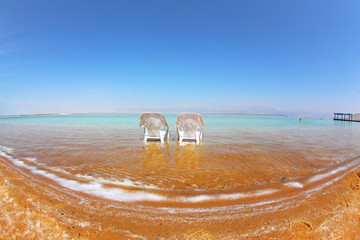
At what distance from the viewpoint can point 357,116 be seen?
124ft

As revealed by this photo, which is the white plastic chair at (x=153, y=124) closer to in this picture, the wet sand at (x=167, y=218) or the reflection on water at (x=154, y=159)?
the reflection on water at (x=154, y=159)

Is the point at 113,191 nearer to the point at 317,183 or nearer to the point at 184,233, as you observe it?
the point at 184,233

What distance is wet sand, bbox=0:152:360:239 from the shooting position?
1.96 m

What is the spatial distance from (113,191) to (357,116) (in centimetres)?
5384

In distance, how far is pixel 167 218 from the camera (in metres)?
2.29

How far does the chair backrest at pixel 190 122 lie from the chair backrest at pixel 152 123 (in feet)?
2.64

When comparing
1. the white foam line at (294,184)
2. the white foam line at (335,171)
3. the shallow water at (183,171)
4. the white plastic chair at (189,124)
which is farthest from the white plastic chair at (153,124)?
the white foam line at (335,171)

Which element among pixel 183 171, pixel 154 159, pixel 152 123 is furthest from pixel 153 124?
pixel 183 171

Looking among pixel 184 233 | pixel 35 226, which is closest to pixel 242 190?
pixel 184 233

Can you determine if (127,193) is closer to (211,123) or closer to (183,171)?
(183,171)

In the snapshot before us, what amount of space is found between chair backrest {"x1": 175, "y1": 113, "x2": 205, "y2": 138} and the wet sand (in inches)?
221

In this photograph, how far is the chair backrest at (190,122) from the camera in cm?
833

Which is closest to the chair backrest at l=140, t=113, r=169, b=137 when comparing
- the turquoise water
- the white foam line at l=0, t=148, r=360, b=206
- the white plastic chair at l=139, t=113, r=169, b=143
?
the white plastic chair at l=139, t=113, r=169, b=143

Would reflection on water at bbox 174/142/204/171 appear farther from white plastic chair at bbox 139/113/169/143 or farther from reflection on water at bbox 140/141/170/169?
white plastic chair at bbox 139/113/169/143
